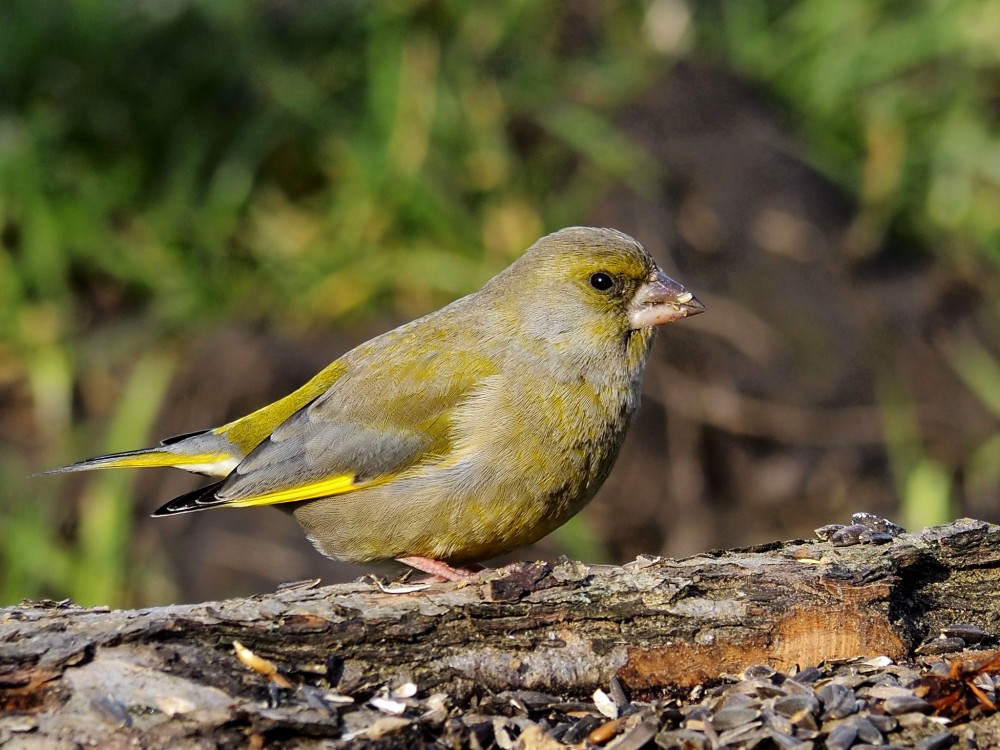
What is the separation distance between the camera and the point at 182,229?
24.8 feet

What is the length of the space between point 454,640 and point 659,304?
5.22ft

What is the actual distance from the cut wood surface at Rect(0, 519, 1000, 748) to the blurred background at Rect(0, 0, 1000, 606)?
9.28 feet

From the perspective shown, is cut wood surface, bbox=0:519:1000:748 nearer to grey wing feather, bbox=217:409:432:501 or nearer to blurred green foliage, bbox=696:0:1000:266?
grey wing feather, bbox=217:409:432:501

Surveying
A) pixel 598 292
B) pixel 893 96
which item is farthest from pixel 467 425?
pixel 893 96

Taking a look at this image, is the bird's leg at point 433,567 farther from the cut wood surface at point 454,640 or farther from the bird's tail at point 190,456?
the bird's tail at point 190,456

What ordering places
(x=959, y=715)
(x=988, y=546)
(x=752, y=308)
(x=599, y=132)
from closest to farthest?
(x=959, y=715) < (x=988, y=546) < (x=752, y=308) < (x=599, y=132)

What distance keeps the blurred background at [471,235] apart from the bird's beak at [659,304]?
7.12 feet

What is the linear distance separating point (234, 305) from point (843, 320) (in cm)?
328

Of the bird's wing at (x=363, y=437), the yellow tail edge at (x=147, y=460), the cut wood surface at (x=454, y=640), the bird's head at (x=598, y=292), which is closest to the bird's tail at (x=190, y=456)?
the yellow tail edge at (x=147, y=460)

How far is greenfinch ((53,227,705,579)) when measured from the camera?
159 inches

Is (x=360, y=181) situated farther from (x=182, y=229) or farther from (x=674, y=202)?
(x=674, y=202)

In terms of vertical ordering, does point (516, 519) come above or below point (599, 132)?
below

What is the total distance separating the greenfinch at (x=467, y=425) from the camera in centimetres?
404

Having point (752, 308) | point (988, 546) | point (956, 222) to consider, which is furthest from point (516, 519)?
point (956, 222)
